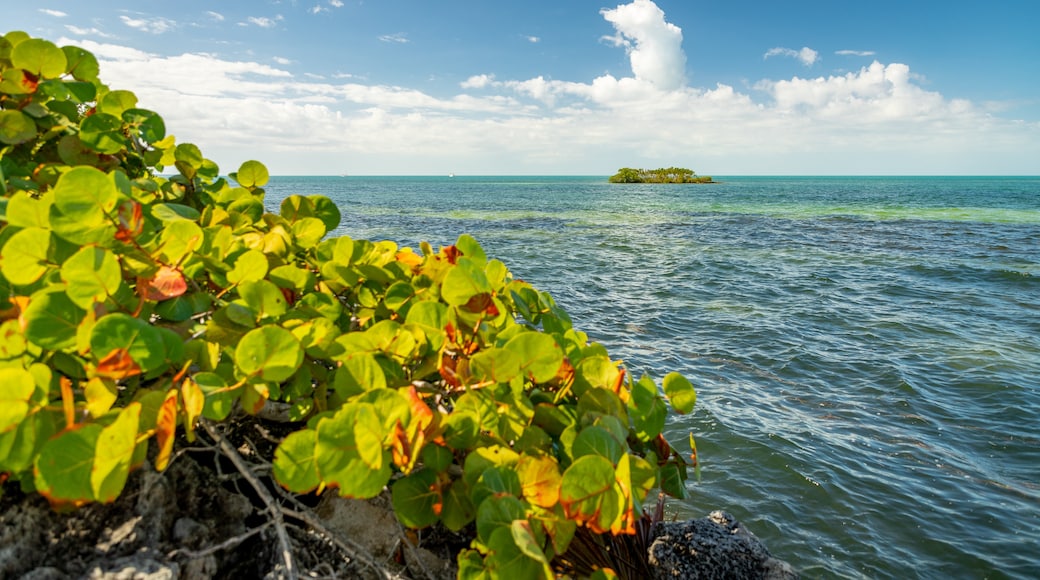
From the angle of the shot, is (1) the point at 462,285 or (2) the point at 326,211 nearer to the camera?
(1) the point at 462,285

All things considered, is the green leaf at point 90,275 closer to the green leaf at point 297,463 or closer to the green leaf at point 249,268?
the green leaf at point 249,268

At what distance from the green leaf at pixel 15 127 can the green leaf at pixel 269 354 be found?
4.04 feet

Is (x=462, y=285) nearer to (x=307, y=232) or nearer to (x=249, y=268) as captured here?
(x=249, y=268)

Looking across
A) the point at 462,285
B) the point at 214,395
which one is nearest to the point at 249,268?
the point at 214,395

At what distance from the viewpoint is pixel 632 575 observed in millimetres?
1500

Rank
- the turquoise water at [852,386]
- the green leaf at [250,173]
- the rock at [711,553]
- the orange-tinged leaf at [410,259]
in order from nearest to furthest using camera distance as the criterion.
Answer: the orange-tinged leaf at [410,259], the green leaf at [250,173], the rock at [711,553], the turquoise water at [852,386]

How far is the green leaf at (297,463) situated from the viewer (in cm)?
90

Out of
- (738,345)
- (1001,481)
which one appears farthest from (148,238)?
(738,345)

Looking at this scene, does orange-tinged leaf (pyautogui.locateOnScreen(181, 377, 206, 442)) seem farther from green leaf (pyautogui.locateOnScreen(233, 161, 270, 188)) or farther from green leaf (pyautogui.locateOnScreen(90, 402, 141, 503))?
green leaf (pyautogui.locateOnScreen(233, 161, 270, 188))

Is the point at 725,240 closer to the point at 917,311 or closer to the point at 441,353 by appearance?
the point at 917,311

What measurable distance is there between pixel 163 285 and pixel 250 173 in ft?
3.05

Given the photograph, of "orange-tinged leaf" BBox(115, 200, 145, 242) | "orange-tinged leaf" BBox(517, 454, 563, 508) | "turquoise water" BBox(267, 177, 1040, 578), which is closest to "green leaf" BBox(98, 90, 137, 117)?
"orange-tinged leaf" BBox(115, 200, 145, 242)

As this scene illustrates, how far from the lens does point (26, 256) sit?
1002 mm

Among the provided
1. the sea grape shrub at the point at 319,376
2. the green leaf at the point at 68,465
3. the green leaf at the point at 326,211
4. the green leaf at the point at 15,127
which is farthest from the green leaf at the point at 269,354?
the green leaf at the point at 15,127
